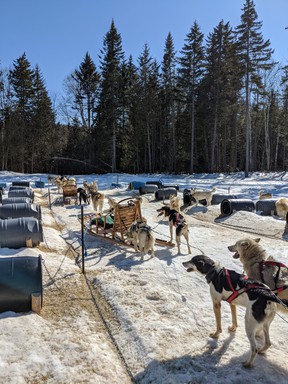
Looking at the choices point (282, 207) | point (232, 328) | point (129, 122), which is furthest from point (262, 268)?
point (129, 122)

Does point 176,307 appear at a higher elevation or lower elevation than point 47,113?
lower

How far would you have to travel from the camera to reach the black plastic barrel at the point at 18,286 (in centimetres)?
433

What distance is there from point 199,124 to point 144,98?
6.90 m

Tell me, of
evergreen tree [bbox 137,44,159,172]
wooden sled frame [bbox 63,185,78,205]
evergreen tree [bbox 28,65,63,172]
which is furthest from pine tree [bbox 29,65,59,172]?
wooden sled frame [bbox 63,185,78,205]

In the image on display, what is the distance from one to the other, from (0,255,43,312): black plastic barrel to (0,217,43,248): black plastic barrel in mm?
2835

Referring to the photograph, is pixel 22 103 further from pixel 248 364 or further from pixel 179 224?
pixel 248 364

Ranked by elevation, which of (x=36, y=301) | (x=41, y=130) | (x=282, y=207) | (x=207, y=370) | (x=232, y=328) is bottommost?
(x=207, y=370)

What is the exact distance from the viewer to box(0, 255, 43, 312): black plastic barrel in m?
4.33

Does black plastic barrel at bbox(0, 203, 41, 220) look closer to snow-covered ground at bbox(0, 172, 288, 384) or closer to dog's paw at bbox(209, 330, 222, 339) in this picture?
snow-covered ground at bbox(0, 172, 288, 384)

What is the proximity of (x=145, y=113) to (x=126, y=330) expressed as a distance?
111ft

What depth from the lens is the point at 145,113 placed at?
3622 cm

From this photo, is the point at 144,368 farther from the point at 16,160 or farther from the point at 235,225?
the point at 16,160

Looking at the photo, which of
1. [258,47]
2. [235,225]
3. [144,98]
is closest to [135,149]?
[144,98]

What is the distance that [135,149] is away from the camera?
39688 millimetres
